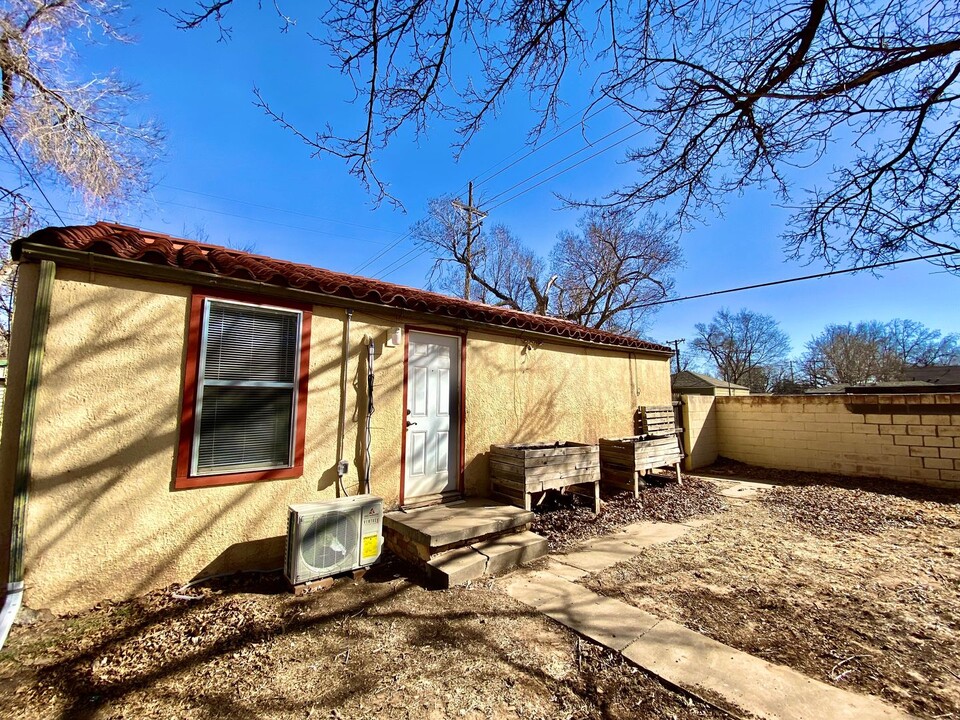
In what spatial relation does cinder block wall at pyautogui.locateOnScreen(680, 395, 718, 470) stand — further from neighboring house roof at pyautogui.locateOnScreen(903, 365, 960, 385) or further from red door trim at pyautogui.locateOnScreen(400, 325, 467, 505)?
neighboring house roof at pyautogui.locateOnScreen(903, 365, 960, 385)

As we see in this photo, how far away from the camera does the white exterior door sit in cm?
476

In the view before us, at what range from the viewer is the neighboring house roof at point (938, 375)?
75.7ft

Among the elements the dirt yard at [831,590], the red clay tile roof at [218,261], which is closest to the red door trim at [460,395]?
the red clay tile roof at [218,261]

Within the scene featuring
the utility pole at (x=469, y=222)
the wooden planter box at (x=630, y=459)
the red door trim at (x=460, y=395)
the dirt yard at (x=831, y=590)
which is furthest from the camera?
the utility pole at (x=469, y=222)

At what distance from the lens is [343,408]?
13.6ft

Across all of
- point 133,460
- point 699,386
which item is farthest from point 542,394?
point 699,386

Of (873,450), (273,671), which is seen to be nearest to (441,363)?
(273,671)

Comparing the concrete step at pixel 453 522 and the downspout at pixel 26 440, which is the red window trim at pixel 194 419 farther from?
the concrete step at pixel 453 522

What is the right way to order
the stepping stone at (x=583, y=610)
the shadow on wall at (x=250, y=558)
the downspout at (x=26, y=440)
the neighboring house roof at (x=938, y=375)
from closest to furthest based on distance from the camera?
the downspout at (x=26, y=440), the stepping stone at (x=583, y=610), the shadow on wall at (x=250, y=558), the neighboring house roof at (x=938, y=375)

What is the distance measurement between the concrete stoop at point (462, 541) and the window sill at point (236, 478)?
1.06 meters

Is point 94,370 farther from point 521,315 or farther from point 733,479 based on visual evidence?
point 733,479

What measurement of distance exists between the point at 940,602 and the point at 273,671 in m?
5.06

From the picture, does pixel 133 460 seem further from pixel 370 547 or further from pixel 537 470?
pixel 537 470

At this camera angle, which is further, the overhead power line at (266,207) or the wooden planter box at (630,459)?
the overhead power line at (266,207)
